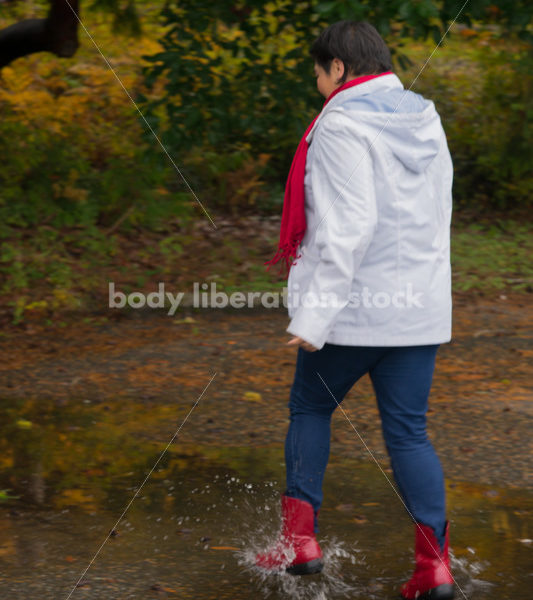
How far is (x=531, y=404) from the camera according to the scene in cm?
550

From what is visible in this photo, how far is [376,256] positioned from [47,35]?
249 inches

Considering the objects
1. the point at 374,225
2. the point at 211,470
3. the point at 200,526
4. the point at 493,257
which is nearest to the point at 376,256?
the point at 374,225

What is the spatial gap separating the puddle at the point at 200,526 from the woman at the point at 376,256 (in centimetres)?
29

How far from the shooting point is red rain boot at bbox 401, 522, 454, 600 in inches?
120

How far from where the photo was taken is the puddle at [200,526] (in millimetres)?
3264

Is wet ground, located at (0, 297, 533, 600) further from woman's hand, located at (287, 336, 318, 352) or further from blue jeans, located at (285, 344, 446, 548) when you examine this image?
woman's hand, located at (287, 336, 318, 352)

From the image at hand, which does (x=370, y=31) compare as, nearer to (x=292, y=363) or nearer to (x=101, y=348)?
(x=292, y=363)

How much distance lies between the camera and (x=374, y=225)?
9.43 feet

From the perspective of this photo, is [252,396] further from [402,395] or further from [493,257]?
[493,257]

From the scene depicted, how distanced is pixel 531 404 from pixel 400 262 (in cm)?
287

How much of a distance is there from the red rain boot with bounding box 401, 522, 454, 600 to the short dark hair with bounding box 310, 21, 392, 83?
151 cm

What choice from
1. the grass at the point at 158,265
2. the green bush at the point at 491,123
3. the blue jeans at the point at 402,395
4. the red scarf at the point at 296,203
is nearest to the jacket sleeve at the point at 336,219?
the red scarf at the point at 296,203

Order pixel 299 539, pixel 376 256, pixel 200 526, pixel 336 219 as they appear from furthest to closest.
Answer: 1. pixel 200 526
2. pixel 299 539
3. pixel 376 256
4. pixel 336 219

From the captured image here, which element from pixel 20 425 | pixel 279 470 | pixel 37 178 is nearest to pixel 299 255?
pixel 279 470
